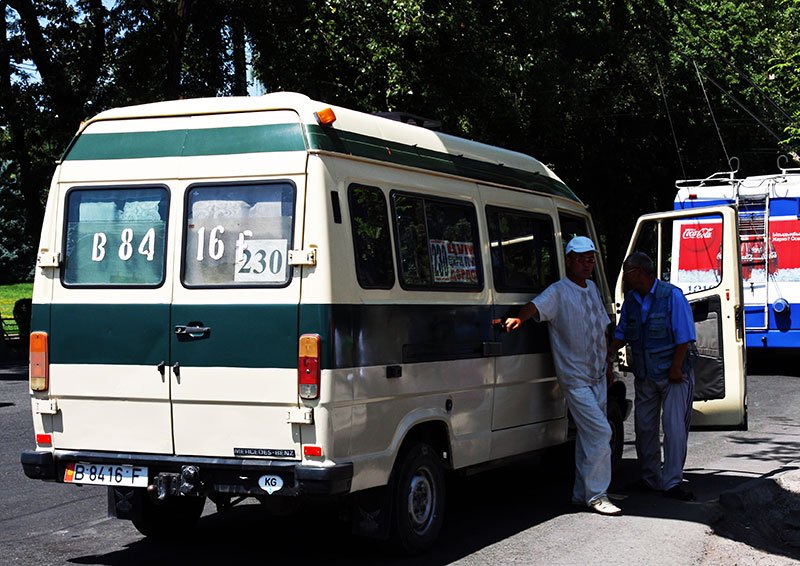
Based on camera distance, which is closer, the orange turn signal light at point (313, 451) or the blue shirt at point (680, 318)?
the orange turn signal light at point (313, 451)

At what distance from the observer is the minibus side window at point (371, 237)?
6.37 m

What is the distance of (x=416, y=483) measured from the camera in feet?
22.4

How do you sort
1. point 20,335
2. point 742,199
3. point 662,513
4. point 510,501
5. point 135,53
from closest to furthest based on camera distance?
point 662,513, point 510,501, point 742,199, point 135,53, point 20,335

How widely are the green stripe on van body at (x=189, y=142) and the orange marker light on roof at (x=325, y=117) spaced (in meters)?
0.12

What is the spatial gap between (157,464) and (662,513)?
370cm

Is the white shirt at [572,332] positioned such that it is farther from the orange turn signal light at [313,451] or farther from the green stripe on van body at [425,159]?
the orange turn signal light at [313,451]

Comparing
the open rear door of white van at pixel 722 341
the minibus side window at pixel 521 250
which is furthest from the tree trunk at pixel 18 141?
the minibus side window at pixel 521 250

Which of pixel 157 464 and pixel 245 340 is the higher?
pixel 245 340

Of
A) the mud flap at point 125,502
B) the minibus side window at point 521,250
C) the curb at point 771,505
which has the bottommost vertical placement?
the curb at point 771,505

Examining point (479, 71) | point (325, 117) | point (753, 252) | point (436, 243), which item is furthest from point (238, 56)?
point (325, 117)

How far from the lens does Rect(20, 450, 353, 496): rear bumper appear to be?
5922mm

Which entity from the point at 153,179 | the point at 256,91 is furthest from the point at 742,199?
the point at 153,179

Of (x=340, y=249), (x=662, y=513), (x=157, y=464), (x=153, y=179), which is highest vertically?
(x=153, y=179)

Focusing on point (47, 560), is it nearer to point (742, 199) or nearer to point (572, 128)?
point (742, 199)
